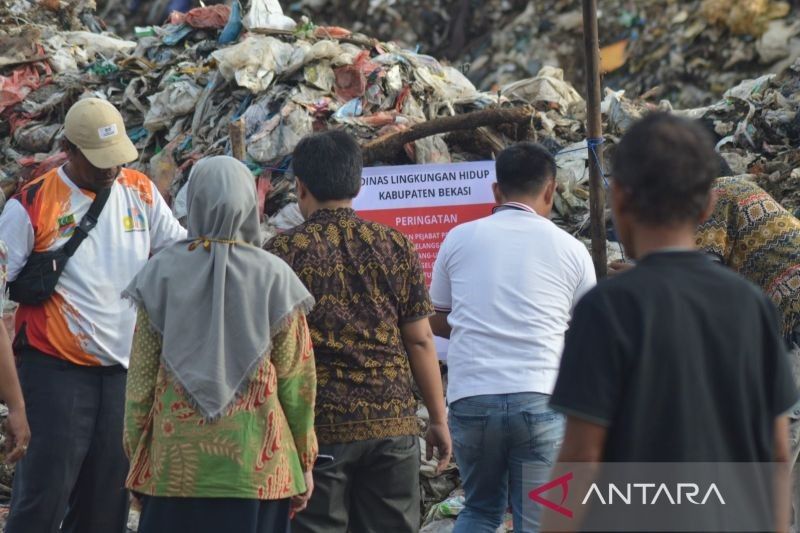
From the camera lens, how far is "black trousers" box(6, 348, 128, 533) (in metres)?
3.87

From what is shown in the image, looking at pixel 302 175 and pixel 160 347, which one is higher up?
pixel 302 175

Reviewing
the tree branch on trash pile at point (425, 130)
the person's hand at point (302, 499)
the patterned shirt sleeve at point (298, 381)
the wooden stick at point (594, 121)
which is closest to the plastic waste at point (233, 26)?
the tree branch on trash pile at point (425, 130)

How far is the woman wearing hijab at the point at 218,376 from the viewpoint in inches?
120

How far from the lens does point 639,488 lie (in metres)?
2.12

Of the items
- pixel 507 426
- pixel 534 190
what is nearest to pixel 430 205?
pixel 534 190

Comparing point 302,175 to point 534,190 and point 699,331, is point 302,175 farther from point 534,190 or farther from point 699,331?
point 699,331

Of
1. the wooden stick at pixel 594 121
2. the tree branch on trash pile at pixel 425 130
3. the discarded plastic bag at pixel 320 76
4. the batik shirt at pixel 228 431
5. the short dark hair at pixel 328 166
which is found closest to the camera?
the batik shirt at pixel 228 431

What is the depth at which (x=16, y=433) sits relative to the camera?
11.6ft

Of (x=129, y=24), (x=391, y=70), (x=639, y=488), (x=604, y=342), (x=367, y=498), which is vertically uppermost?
(x=129, y=24)

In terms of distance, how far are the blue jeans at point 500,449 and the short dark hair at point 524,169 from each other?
0.72m

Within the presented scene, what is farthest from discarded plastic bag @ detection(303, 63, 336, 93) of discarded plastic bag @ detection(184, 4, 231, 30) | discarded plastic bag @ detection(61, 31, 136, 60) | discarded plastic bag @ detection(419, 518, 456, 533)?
discarded plastic bag @ detection(419, 518, 456, 533)

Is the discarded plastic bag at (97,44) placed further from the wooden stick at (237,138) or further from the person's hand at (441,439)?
the person's hand at (441,439)

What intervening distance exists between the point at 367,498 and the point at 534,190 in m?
1.17

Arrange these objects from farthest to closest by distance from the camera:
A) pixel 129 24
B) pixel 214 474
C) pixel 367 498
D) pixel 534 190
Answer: pixel 129 24
pixel 534 190
pixel 367 498
pixel 214 474
